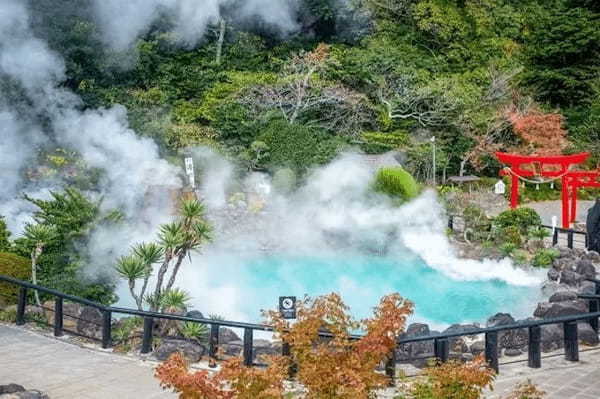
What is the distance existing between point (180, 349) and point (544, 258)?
933cm

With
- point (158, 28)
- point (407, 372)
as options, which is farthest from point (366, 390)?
point (158, 28)

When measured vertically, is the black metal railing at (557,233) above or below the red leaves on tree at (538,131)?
below

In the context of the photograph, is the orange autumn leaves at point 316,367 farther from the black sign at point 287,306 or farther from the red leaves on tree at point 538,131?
the red leaves on tree at point 538,131

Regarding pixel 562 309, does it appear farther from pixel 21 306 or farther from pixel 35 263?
pixel 35 263

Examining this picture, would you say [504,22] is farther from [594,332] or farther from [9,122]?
[594,332]

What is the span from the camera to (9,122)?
18.5m

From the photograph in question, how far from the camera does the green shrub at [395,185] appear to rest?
1800 centimetres

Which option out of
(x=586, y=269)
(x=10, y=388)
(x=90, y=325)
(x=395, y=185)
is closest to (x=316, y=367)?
(x=10, y=388)

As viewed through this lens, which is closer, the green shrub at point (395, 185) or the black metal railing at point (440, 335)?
the black metal railing at point (440, 335)

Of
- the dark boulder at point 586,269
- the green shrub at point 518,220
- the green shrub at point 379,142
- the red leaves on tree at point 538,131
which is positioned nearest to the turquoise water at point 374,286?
the dark boulder at point 586,269

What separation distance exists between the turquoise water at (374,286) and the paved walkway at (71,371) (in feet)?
13.2

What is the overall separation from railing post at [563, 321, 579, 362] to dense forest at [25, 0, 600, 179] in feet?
41.0

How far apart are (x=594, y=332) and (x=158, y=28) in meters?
19.1

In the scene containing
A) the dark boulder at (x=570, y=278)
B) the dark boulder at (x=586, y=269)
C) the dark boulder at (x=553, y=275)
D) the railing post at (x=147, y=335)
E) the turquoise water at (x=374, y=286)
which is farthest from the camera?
the dark boulder at (x=553, y=275)
